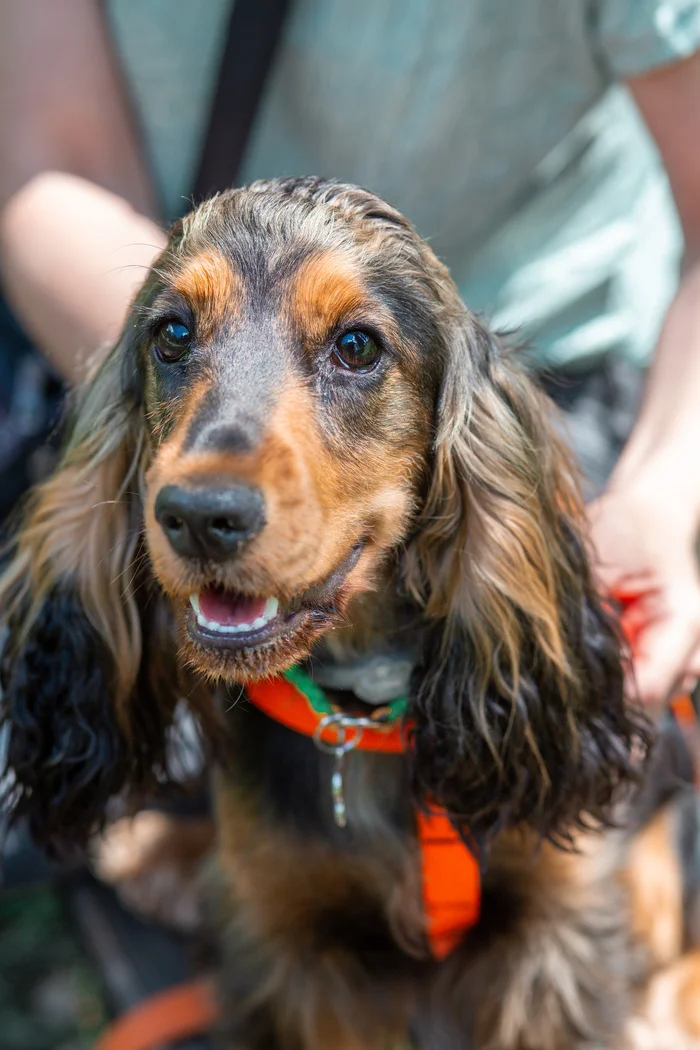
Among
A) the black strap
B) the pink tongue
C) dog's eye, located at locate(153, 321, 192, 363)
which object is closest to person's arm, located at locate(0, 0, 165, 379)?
the black strap

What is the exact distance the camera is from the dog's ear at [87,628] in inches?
62.7

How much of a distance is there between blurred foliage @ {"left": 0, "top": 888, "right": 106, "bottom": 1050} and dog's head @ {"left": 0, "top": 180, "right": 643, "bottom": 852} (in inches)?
33.3

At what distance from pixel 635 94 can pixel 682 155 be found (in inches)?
5.8

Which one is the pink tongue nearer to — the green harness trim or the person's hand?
the green harness trim

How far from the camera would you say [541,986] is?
1.82m

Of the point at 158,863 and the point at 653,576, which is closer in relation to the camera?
the point at 653,576

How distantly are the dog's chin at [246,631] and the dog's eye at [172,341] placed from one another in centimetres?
34

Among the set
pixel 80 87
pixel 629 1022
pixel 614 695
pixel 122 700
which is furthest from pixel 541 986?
pixel 80 87

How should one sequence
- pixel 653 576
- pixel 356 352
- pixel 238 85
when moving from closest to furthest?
pixel 356 352
pixel 653 576
pixel 238 85

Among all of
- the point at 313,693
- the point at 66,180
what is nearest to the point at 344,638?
the point at 313,693

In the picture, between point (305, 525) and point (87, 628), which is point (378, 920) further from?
point (305, 525)

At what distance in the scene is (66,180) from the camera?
2184mm

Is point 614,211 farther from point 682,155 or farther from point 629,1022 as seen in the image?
point 629,1022

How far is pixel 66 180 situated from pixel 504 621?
52.4 inches
